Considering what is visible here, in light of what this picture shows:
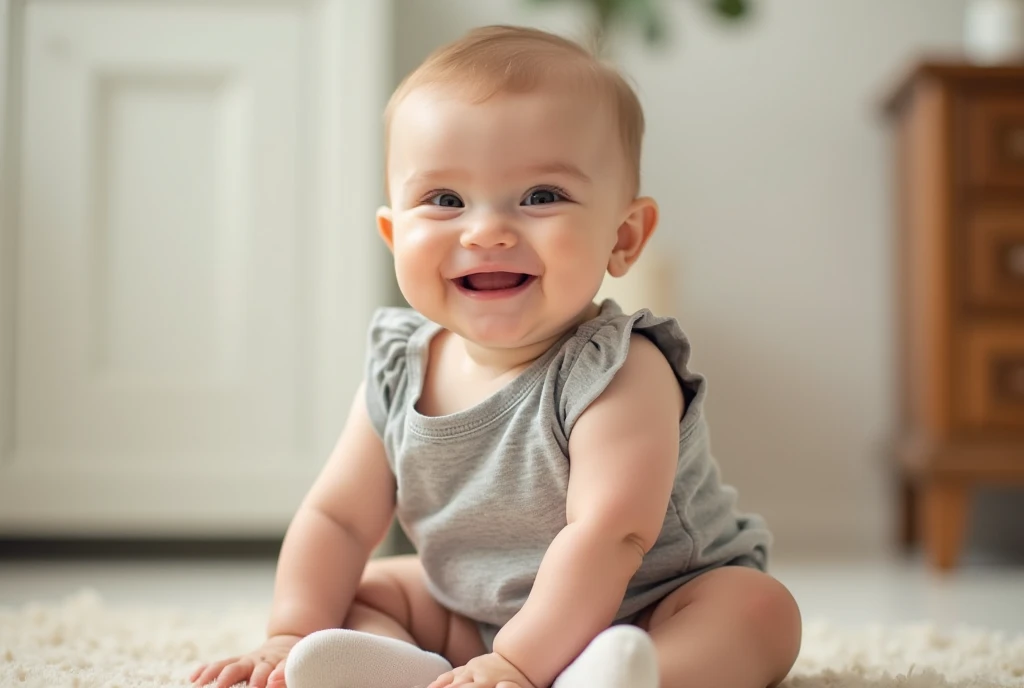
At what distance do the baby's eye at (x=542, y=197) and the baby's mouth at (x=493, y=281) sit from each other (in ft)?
0.16

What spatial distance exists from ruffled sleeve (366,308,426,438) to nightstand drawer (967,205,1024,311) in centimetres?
109

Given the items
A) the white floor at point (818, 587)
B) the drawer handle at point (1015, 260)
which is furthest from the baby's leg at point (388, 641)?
the drawer handle at point (1015, 260)

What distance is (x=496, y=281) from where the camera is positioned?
76 centimetres

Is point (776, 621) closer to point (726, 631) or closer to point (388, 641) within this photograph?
point (726, 631)

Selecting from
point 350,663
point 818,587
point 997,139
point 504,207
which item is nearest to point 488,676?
point 350,663

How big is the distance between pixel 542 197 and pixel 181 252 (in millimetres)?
1002

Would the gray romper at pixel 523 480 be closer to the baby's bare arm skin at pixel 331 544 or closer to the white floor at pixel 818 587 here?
the baby's bare arm skin at pixel 331 544

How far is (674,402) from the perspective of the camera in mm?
747

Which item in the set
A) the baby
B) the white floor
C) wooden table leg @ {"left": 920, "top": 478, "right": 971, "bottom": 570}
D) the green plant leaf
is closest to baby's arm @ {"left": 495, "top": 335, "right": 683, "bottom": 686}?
the baby

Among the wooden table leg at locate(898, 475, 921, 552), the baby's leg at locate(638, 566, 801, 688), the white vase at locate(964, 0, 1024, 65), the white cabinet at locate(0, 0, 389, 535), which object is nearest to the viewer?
the baby's leg at locate(638, 566, 801, 688)

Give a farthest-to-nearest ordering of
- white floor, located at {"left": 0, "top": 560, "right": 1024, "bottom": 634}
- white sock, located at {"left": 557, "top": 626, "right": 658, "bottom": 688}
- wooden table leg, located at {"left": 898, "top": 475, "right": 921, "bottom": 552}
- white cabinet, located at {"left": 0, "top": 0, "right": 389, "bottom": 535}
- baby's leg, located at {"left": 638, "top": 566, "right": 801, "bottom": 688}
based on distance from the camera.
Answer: wooden table leg, located at {"left": 898, "top": 475, "right": 921, "bottom": 552} < white cabinet, located at {"left": 0, "top": 0, "right": 389, "bottom": 535} < white floor, located at {"left": 0, "top": 560, "right": 1024, "bottom": 634} < baby's leg, located at {"left": 638, "top": 566, "right": 801, "bottom": 688} < white sock, located at {"left": 557, "top": 626, "right": 658, "bottom": 688}

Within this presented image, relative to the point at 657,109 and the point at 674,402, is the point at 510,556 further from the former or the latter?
the point at 657,109

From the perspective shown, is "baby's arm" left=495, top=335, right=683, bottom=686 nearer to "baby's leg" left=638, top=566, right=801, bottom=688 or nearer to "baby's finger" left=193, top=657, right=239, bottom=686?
"baby's leg" left=638, top=566, right=801, bottom=688

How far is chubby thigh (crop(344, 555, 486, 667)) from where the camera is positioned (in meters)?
0.86
